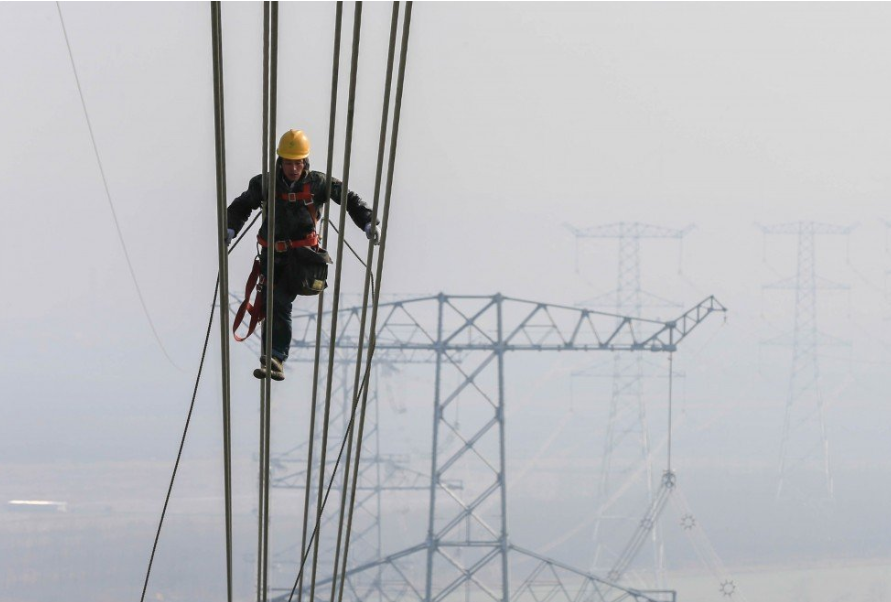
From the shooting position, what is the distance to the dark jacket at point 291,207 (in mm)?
11859

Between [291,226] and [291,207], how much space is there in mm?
138

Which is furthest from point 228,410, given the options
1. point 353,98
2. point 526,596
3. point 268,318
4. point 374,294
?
point 526,596

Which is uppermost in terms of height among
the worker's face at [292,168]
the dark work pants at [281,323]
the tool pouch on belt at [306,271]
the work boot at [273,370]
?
the worker's face at [292,168]

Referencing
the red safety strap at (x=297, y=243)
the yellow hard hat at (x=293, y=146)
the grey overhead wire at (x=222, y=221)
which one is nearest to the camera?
the grey overhead wire at (x=222, y=221)

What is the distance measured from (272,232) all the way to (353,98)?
1.14 m

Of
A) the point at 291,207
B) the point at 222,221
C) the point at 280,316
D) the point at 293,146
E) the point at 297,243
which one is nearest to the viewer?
the point at 222,221

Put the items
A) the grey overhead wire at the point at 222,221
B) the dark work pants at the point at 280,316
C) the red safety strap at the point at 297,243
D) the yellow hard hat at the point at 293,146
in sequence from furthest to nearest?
the dark work pants at the point at 280,316
the red safety strap at the point at 297,243
the yellow hard hat at the point at 293,146
the grey overhead wire at the point at 222,221

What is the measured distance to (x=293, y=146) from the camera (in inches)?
458

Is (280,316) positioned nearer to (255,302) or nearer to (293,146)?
(255,302)

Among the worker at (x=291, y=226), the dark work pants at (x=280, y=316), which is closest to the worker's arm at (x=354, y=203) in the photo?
the worker at (x=291, y=226)

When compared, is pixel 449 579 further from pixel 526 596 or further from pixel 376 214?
pixel 376 214

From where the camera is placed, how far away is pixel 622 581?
13550 centimetres

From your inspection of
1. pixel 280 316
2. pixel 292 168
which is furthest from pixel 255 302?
pixel 292 168

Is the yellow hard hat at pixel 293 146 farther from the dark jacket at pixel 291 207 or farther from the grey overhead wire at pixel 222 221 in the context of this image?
the grey overhead wire at pixel 222 221
